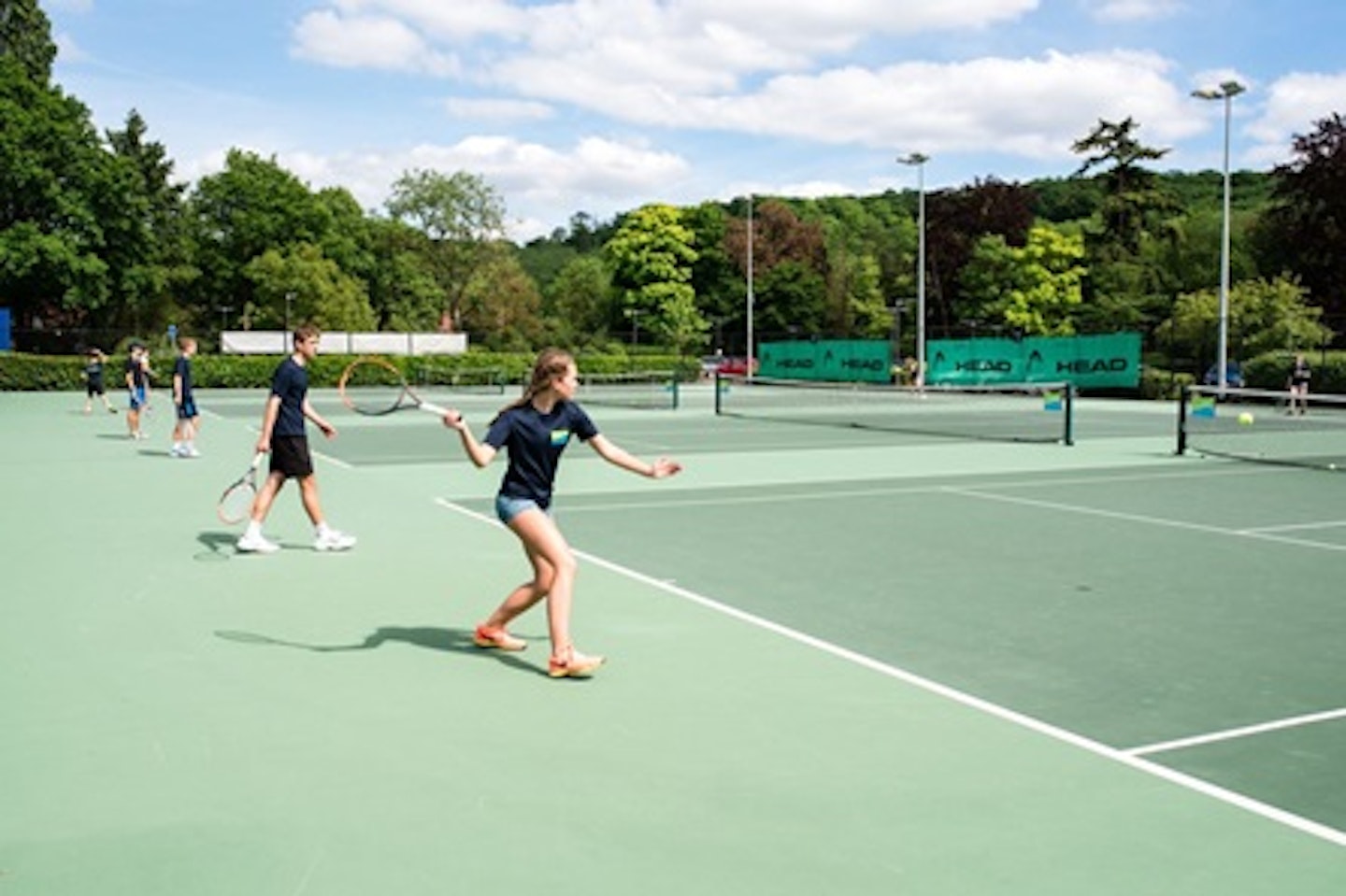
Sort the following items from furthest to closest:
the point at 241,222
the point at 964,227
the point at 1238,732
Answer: the point at 964,227 < the point at 241,222 < the point at 1238,732

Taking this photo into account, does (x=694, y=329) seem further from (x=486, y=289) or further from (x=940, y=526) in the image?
(x=940, y=526)

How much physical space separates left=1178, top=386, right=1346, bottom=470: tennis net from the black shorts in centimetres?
1303

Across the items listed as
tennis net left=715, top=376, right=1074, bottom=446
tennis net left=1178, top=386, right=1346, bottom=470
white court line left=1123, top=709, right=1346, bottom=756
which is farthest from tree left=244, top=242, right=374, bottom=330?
white court line left=1123, top=709, right=1346, bottom=756

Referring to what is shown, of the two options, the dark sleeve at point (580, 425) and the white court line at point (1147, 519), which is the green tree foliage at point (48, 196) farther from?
the dark sleeve at point (580, 425)

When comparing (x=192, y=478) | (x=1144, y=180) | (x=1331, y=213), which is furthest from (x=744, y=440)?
(x=1144, y=180)

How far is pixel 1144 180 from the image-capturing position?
251ft

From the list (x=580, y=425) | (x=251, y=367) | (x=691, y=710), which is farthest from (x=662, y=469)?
(x=251, y=367)

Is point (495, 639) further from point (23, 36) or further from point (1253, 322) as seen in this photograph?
point (23, 36)

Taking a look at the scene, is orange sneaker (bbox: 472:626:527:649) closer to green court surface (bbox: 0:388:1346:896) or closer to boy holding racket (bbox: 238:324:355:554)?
green court surface (bbox: 0:388:1346:896)

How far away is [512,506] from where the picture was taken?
6.56m

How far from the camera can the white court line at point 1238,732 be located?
17.8 feet

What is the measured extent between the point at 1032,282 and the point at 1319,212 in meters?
20.7

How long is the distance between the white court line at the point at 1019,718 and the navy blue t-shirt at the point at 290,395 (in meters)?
3.08

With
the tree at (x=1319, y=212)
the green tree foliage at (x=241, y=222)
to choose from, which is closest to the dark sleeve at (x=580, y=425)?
the tree at (x=1319, y=212)
